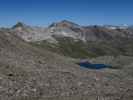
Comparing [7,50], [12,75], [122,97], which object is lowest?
[122,97]

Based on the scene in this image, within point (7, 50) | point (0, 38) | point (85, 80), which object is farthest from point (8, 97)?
point (0, 38)

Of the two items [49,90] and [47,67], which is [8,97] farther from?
[47,67]

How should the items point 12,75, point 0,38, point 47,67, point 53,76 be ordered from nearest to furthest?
1. point 12,75
2. point 53,76
3. point 47,67
4. point 0,38

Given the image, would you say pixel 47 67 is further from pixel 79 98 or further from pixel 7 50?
pixel 79 98

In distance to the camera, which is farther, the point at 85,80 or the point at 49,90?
the point at 85,80

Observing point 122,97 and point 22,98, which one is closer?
point 22,98

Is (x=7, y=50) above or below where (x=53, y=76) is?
above

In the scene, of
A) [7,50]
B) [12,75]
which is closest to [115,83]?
[12,75]

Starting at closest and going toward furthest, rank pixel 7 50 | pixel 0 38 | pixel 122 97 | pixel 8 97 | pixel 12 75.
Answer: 1. pixel 8 97
2. pixel 122 97
3. pixel 12 75
4. pixel 7 50
5. pixel 0 38

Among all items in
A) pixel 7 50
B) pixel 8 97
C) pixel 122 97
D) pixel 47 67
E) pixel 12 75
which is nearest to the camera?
pixel 8 97
